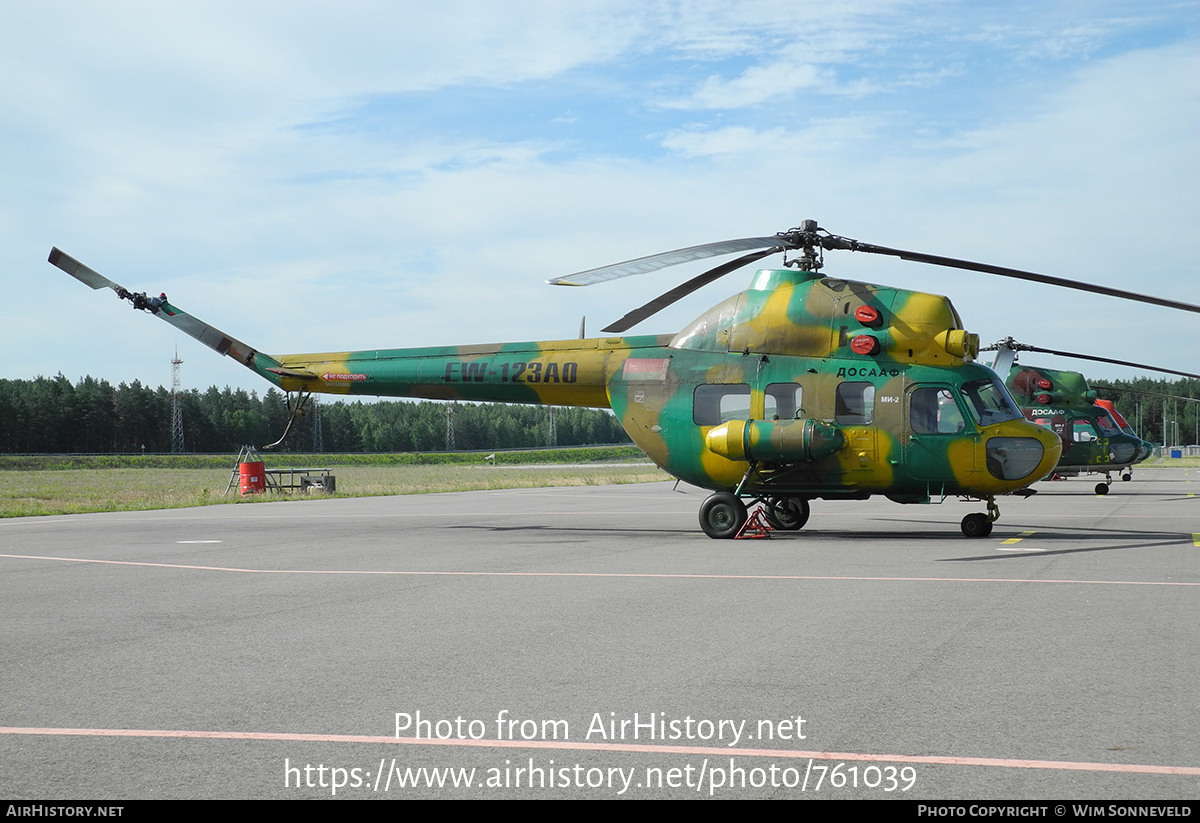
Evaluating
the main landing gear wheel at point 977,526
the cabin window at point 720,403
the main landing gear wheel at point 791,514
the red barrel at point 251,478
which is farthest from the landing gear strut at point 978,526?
the red barrel at point 251,478

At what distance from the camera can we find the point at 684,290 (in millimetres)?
16250

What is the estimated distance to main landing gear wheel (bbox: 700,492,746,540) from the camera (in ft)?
54.4

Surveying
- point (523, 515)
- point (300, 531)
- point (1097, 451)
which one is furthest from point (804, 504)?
point (1097, 451)

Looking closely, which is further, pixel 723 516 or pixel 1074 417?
pixel 1074 417

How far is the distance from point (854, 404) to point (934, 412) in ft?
3.97

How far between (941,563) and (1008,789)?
879cm

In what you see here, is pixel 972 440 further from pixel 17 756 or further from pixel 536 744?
pixel 17 756

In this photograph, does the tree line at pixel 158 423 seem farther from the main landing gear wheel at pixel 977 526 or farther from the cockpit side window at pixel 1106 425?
the main landing gear wheel at pixel 977 526

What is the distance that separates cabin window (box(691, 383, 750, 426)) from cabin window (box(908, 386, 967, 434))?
260 centimetres

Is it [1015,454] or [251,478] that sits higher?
[1015,454]

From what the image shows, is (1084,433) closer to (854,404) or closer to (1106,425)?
(1106,425)

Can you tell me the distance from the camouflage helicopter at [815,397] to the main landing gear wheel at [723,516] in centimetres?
2

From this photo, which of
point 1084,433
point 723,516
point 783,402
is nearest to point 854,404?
point 783,402

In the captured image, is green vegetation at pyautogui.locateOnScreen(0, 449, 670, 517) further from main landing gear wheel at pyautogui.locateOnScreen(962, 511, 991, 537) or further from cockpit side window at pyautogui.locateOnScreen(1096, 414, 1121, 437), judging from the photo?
main landing gear wheel at pyautogui.locateOnScreen(962, 511, 991, 537)
